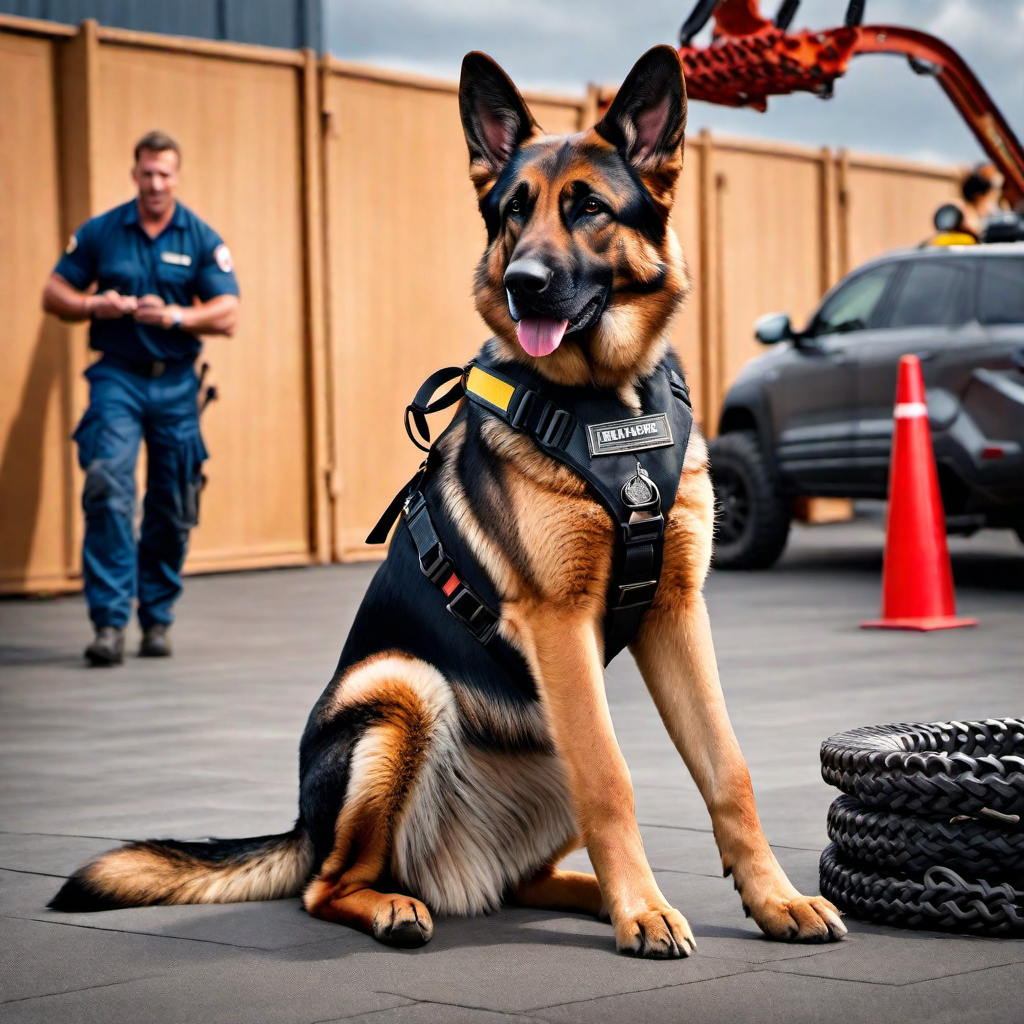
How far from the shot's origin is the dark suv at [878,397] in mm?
9508

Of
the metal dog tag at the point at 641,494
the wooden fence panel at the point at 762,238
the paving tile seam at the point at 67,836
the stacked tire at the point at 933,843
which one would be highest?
the wooden fence panel at the point at 762,238

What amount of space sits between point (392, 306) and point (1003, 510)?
486cm

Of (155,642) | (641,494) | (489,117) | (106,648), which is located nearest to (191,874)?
(641,494)

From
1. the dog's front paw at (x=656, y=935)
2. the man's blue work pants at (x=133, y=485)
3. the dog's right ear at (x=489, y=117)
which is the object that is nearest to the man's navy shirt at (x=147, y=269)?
the man's blue work pants at (x=133, y=485)

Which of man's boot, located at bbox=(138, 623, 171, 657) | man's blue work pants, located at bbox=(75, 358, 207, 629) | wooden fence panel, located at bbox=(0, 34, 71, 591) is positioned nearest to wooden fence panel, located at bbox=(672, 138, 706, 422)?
wooden fence panel, located at bbox=(0, 34, 71, 591)

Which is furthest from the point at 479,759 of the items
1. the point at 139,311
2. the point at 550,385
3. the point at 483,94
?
the point at 139,311

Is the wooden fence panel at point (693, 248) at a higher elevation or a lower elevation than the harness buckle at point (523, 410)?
higher

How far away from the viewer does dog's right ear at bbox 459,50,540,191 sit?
3.76 metres

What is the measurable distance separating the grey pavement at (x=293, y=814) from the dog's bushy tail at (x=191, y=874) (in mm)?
36

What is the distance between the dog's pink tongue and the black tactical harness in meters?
0.11

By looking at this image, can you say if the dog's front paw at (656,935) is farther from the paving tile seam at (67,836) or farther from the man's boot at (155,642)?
the man's boot at (155,642)

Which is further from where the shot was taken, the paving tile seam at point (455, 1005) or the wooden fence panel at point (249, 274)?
the wooden fence panel at point (249, 274)

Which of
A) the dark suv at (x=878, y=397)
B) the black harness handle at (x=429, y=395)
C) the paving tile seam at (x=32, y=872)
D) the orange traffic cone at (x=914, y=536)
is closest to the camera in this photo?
the black harness handle at (x=429, y=395)

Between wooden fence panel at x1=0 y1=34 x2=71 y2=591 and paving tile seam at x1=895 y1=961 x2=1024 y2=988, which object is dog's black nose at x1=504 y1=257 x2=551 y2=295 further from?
wooden fence panel at x1=0 y1=34 x2=71 y2=591
